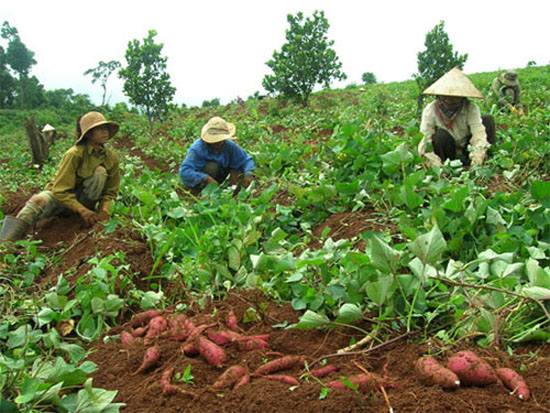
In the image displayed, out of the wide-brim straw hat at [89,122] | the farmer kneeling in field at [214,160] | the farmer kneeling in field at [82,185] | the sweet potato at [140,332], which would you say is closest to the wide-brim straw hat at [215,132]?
the farmer kneeling in field at [214,160]

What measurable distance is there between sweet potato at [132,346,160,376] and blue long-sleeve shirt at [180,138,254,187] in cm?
280

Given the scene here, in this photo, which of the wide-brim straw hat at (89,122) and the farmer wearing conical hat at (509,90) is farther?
the farmer wearing conical hat at (509,90)

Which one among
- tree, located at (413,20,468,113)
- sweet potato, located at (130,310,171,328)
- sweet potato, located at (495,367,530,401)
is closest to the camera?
sweet potato, located at (495,367,530,401)

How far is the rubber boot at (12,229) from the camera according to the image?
3.52 m

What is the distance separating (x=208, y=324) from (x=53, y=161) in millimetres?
7654

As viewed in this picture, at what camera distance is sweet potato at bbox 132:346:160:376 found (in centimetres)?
164

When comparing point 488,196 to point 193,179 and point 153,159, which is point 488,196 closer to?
point 193,179

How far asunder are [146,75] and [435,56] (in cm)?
646

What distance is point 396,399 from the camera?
128 centimetres

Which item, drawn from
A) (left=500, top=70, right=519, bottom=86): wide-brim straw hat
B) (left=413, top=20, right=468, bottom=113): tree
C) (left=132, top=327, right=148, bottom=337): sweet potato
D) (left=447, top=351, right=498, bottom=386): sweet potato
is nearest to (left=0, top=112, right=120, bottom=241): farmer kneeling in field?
(left=132, top=327, right=148, bottom=337): sweet potato

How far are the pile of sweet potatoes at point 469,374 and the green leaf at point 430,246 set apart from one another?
35cm

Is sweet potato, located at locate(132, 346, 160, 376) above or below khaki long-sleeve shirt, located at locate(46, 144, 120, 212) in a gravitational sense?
below

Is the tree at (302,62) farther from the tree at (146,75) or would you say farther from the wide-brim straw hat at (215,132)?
the wide-brim straw hat at (215,132)

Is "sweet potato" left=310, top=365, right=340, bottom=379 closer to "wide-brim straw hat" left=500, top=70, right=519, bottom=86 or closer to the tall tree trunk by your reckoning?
"wide-brim straw hat" left=500, top=70, right=519, bottom=86
